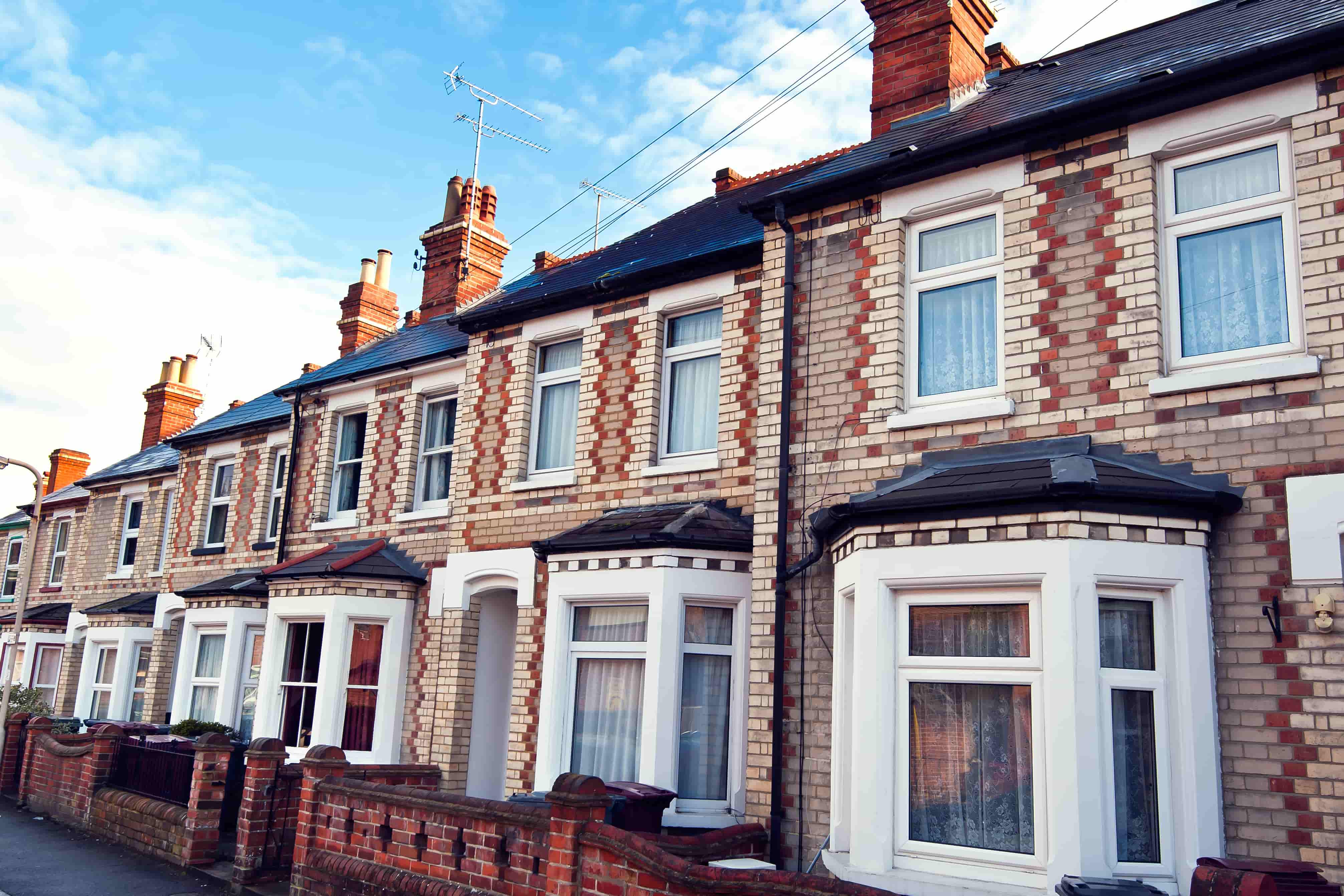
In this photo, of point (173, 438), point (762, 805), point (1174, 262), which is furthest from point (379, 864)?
point (173, 438)

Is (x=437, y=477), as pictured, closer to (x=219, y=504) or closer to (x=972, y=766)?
(x=219, y=504)

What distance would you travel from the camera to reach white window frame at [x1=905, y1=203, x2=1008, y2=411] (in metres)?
8.23

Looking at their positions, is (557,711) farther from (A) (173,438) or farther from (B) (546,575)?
(A) (173,438)

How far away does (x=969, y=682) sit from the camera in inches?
279

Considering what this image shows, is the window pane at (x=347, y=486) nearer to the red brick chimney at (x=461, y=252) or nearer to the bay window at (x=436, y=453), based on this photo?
the bay window at (x=436, y=453)

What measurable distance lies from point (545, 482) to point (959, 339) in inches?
213

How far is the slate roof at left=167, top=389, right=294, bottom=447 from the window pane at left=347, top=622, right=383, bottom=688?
5150 millimetres

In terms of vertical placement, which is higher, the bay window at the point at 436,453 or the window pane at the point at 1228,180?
the window pane at the point at 1228,180

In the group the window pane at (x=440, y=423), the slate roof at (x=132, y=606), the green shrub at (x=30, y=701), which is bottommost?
the green shrub at (x=30, y=701)

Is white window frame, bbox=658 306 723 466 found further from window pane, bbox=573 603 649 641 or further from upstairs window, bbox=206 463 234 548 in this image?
upstairs window, bbox=206 463 234 548

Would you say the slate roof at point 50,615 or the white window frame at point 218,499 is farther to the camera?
the slate roof at point 50,615

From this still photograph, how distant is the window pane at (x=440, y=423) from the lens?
1490 centimetres

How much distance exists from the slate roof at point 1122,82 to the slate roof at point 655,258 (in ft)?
4.35

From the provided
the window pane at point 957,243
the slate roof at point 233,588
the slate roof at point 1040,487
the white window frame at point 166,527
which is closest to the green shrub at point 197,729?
the slate roof at point 233,588
